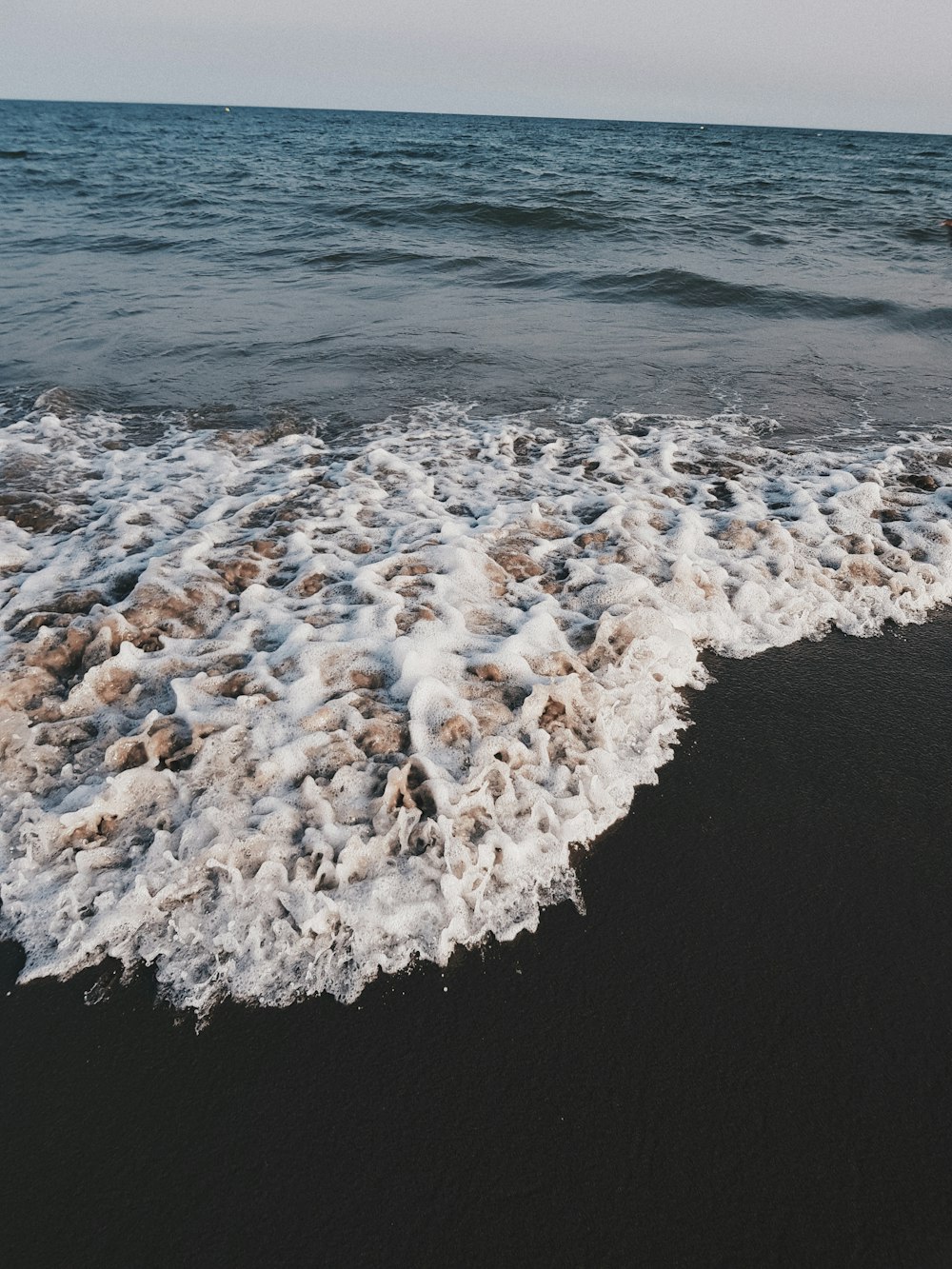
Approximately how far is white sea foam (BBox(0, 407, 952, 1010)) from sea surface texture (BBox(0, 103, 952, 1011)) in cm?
1

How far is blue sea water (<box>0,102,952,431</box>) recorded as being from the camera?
7243mm

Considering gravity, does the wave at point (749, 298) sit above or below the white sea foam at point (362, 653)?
above

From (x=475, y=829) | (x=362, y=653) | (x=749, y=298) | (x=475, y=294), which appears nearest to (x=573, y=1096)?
(x=475, y=829)

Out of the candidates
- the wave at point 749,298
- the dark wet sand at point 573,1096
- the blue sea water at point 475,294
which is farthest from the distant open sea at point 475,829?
the wave at point 749,298

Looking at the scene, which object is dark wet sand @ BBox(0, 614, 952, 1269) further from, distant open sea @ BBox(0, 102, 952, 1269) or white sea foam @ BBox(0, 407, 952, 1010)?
white sea foam @ BBox(0, 407, 952, 1010)

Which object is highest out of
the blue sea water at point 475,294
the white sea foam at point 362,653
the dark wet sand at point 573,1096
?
the blue sea water at point 475,294

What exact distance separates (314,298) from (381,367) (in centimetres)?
338

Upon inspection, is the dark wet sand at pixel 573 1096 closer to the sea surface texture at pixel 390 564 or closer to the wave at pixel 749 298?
the sea surface texture at pixel 390 564

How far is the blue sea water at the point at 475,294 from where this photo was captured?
7.24m

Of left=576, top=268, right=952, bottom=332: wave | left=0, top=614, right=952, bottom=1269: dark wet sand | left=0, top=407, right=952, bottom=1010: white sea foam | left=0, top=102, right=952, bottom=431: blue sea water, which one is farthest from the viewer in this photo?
left=576, top=268, right=952, bottom=332: wave

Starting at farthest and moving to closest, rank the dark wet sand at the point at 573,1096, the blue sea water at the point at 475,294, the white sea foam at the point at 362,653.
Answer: the blue sea water at the point at 475,294
the white sea foam at the point at 362,653
the dark wet sand at the point at 573,1096

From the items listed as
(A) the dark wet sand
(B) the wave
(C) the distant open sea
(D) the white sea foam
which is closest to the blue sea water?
(B) the wave

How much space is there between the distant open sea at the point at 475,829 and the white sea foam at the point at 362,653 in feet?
0.06

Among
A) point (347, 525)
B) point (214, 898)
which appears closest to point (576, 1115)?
point (214, 898)
